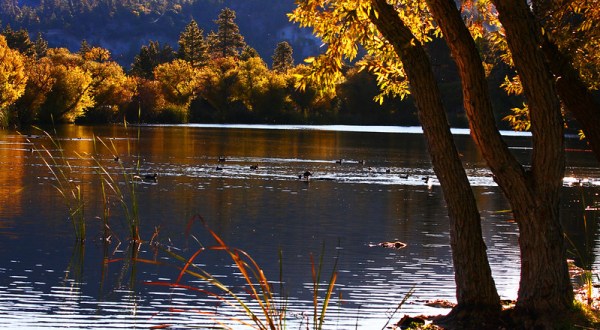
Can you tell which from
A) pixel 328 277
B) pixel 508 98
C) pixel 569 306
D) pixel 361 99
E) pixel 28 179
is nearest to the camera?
pixel 569 306

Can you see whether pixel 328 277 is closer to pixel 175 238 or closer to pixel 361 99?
pixel 175 238

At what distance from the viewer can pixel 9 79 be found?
75000 mm

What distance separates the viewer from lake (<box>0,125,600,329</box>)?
39.5 ft

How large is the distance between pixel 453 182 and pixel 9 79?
6997 cm

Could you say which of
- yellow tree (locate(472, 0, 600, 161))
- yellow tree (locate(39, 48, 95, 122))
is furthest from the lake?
yellow tree (locate(39, 48, 95, 122))

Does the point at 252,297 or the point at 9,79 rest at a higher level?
the point at 9,79

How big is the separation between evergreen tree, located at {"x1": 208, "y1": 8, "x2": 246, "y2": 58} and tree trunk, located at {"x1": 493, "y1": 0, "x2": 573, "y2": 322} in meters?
157

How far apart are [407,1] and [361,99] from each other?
94772mm

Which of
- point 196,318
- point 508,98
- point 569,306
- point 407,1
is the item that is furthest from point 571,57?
point 508,98

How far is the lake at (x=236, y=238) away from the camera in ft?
39.5

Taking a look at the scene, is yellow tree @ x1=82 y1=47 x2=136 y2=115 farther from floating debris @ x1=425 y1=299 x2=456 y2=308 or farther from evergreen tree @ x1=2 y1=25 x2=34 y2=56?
floating debris @ x1=425 y1=299 x2=456 y2=308

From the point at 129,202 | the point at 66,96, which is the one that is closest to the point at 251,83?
Result: the point at 66,96

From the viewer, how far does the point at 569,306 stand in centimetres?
988

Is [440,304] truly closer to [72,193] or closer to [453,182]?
[453,182]
